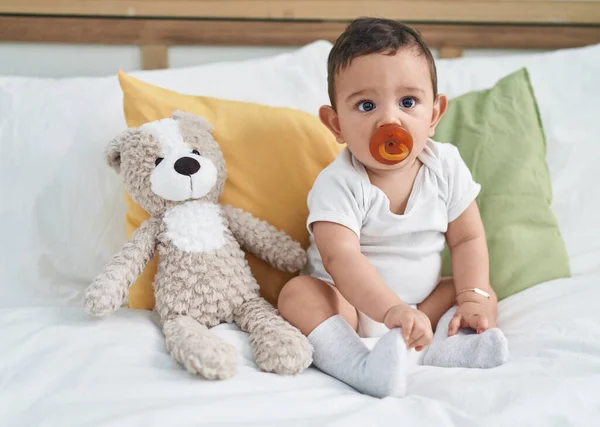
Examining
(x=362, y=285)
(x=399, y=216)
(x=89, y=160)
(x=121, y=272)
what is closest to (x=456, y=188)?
(x=399, y=216)

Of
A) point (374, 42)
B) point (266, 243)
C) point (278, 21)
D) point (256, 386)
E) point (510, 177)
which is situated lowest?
point (256, 386)

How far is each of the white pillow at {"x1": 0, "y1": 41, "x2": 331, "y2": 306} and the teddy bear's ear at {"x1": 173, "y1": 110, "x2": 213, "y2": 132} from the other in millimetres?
219

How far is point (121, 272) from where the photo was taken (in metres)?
0.93

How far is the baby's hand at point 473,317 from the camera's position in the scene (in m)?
0.92

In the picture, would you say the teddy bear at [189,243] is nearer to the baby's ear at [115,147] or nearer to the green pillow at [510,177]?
the baby's ear at [115,147]

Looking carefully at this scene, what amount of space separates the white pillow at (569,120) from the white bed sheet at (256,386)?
28 centimetres

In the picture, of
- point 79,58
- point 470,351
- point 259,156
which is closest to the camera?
point 470,351

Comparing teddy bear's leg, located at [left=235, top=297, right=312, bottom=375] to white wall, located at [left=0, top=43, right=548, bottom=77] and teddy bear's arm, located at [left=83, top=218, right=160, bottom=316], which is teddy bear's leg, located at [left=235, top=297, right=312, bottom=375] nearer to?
teddy bear's arm, located at [left=83, top=218, right=160, bottom=316]

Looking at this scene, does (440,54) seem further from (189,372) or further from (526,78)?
(189,372)

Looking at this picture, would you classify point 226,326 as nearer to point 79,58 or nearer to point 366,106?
point 366,106

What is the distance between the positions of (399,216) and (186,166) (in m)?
0.35

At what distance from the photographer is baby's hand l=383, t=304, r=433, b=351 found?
30.7 inches

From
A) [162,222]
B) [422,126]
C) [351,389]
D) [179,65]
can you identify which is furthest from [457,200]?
[179,65]

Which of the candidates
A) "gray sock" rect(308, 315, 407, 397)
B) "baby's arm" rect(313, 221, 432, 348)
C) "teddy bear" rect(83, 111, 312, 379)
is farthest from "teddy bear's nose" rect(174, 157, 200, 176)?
"gray sock" rect(308, 315, 407, 397)
